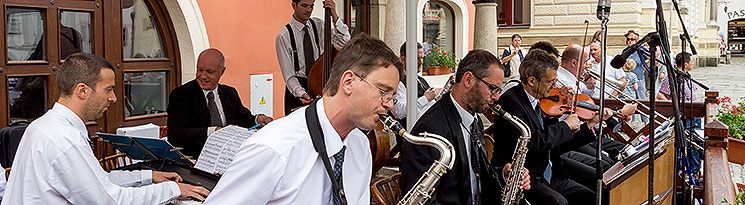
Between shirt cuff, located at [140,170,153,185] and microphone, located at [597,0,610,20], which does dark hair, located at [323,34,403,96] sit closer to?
microphone, located at [597,0,610,20]

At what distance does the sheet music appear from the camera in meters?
3.07

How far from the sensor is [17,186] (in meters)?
2.64

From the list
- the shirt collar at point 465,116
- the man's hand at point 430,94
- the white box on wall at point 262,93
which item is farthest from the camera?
the white box on wall at point 262,93

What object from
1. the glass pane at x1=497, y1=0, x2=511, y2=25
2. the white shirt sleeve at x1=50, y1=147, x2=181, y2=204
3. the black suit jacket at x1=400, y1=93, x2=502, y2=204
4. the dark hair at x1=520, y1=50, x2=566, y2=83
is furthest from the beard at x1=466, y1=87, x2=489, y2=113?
the glass pane at x1=497, y1=0, x2=511, y2=25

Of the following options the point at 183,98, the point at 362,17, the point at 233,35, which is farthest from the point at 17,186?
the point at 362,17

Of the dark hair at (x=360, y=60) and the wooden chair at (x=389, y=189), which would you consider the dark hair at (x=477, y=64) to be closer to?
the wooden chair at (x=389, y=189)

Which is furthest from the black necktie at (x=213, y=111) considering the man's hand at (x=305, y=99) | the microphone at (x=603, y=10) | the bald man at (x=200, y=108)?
the microphone at (x=603, y=10)

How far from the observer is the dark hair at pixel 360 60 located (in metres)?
2.07

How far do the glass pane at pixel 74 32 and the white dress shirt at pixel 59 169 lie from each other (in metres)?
2.48

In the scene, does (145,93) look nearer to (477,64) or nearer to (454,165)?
(477,64)

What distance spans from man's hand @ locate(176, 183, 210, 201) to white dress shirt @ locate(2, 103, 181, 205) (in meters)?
0.22

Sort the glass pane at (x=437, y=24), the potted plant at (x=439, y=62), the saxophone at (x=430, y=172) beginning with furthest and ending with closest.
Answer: the glass pane at (x=437, y=24) < the potted plant at (x=439, y=62) < the saxophone at (x=430, y=172)

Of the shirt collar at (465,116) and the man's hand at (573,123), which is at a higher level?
the shirt collar at (465,116)

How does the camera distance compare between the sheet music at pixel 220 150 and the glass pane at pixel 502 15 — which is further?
the glass pane at pixel 502 15
